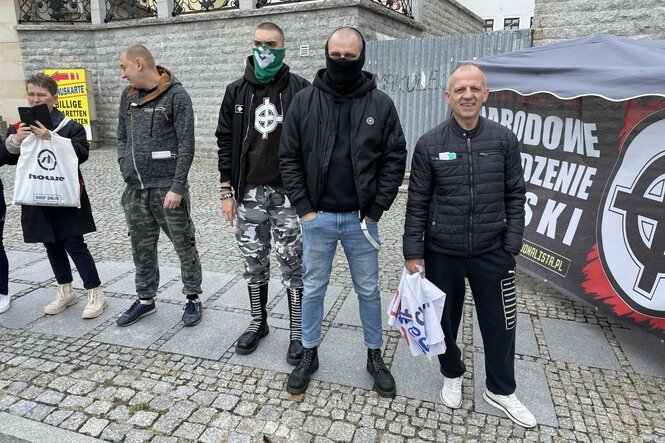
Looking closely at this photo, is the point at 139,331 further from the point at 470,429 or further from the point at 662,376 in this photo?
the point at 662,376

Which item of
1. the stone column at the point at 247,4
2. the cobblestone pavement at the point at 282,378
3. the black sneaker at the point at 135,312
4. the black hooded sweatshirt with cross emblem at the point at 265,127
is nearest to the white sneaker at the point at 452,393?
the cobblestone pavement at the point at 282,378

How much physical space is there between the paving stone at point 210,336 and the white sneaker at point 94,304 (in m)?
0.80

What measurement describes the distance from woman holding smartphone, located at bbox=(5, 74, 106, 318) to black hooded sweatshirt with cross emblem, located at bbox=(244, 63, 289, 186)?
1678mm

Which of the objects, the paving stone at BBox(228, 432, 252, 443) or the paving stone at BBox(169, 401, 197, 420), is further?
the paving stone at BBox(169, 401, 197, 420)

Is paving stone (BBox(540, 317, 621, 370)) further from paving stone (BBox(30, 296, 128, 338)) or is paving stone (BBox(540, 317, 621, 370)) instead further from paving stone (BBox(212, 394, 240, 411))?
paving stone (BBox(30, 296, 128, 338))

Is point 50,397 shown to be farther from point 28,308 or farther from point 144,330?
point 28,308

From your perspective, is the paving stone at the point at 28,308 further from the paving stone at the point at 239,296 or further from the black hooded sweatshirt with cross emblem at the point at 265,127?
the black hooded sweatshirt with cross emblem at the point at 265,127

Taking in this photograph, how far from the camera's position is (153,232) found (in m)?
3.64

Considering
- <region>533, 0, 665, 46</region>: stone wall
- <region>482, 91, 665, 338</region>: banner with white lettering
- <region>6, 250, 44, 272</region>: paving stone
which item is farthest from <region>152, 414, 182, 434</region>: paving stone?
<region>533, 0, 665, 46</region>: stone wall

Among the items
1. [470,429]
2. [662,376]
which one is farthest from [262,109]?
[662,376]

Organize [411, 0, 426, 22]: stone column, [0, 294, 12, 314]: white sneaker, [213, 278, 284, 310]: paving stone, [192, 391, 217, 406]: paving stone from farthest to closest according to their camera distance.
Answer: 1. [411, 0, 426, 22]: stone column
2. [213, 278, 284, 310]: paving stone
3. [0, 294, 12, 314]: white sneaker
4. [192, 391, 217, 406]: paving stone

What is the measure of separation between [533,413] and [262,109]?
2.48m

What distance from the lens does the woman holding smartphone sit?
3529 millimetres

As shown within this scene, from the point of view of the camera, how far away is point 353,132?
2562 millimetres
